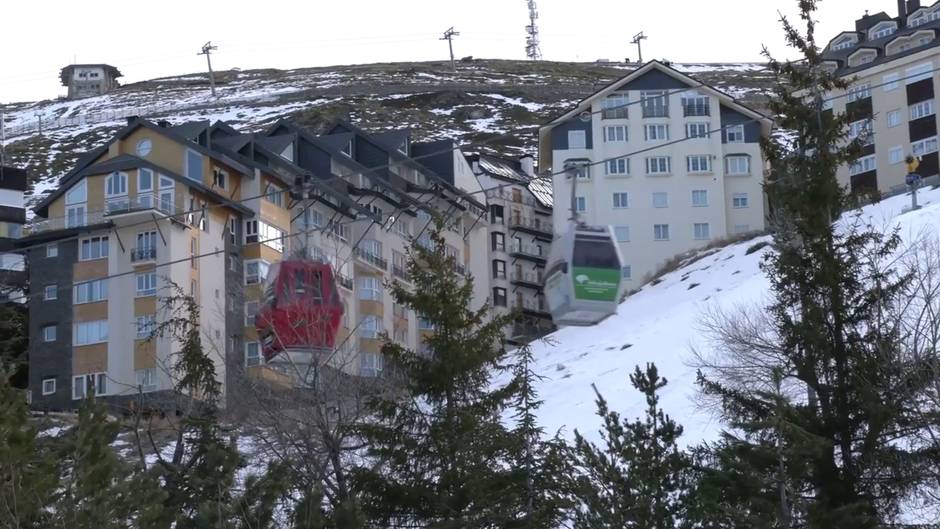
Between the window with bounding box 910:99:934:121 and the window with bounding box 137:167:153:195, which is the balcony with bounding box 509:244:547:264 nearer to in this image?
the window with bounding box 910:99:934:121

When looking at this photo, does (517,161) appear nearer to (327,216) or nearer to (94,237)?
(327,216)

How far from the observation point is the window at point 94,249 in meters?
87.4

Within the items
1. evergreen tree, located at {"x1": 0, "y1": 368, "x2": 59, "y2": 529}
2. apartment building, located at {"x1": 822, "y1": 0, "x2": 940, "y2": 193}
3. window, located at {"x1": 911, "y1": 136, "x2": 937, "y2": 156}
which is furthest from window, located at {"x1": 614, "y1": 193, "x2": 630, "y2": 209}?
evergreen tree, located at {"x1": 0, "y1": 368, "x2": 59, "y2": 529}

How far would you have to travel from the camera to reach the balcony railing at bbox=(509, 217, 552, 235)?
125 m

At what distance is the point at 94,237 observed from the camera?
87500 mm

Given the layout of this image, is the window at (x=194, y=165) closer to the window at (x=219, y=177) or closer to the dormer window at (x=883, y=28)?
the window at (x=219, y=177)

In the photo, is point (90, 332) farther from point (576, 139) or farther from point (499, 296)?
point (576, 139)

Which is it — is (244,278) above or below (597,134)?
below

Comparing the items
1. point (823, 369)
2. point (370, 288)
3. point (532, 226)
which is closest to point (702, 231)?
point (532, 226)

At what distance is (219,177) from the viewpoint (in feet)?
298

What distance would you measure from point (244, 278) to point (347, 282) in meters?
5.81

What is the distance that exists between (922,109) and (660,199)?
18439mm

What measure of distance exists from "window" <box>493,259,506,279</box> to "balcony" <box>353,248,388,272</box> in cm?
2238

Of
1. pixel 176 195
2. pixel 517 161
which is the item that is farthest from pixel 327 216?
pixel 517 161
